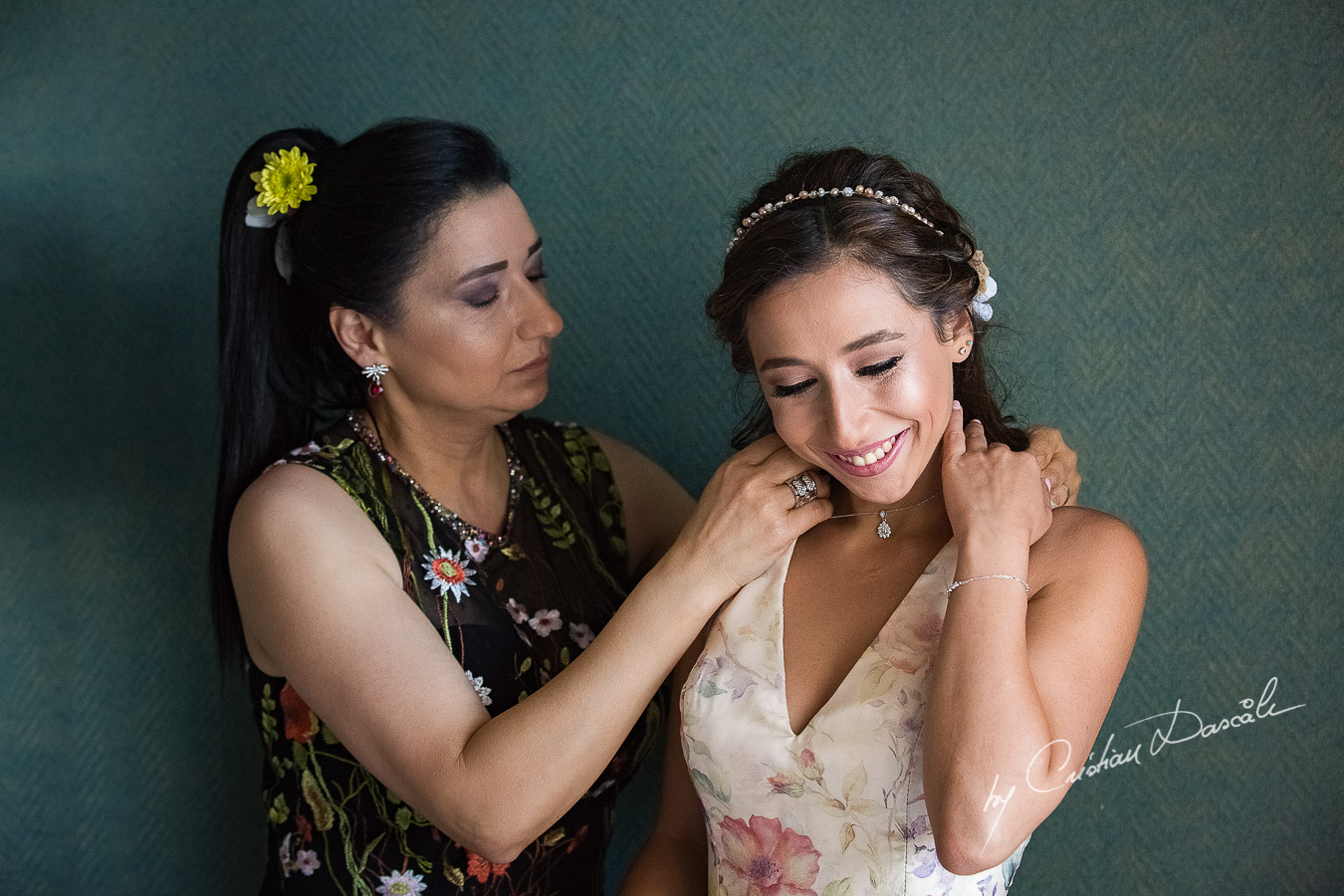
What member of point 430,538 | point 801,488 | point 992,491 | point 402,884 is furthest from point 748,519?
point 402,884

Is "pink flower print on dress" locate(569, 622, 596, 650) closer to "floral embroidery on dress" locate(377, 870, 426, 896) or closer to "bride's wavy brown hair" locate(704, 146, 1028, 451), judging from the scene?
"floral embroidery on dress" locate(377, 870, 426, 896)

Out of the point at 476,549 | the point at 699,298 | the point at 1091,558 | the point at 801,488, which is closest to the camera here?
the point at 1091,558

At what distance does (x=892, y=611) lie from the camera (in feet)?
4.26

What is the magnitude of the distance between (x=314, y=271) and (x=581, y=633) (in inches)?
26.6

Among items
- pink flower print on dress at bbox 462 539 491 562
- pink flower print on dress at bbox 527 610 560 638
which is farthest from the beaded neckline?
pink flower print on dress at bbox 527 610 560 638

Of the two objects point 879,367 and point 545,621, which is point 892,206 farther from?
point 545,621

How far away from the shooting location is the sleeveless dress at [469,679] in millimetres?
1525

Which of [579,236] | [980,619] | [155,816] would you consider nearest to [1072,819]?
[980,619]

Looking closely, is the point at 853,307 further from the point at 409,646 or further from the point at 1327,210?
the point at 1327,210

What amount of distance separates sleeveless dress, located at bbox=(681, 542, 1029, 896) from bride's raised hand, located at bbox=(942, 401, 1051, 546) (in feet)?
0.31

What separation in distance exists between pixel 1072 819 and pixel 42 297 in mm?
2010

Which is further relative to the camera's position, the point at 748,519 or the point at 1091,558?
the point at 748,519

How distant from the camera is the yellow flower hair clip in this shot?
159 centimetres

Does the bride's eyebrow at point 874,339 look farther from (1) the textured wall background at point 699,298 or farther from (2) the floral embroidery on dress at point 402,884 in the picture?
(2) the floral embroidery on dress at point 402,884
